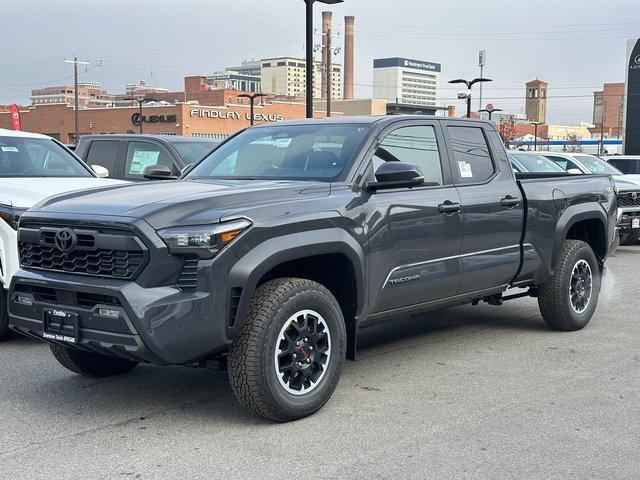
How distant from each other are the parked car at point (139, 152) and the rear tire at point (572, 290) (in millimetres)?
5087

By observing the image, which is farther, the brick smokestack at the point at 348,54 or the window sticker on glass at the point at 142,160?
the brick smokestack at the point at 348,54

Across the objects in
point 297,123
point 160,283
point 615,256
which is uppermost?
point 297,123

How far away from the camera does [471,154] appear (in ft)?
22.2

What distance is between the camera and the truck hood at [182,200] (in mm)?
4680

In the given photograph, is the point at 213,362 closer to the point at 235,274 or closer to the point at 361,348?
the point at 235,274

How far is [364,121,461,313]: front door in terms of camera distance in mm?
5605

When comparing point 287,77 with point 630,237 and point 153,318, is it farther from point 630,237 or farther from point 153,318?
point 153,318

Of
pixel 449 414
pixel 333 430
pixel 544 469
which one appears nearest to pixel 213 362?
pixel 333 430

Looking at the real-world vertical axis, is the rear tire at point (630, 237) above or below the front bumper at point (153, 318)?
below

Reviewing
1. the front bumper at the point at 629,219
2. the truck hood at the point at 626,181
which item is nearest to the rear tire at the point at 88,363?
the front bumper at the point at 629,219

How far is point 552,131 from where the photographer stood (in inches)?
5748

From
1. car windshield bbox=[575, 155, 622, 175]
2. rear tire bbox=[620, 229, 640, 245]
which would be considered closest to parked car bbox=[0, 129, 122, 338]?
rear tire bbox=[620, 229, 640, 245]

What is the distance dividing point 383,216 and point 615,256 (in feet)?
32.2

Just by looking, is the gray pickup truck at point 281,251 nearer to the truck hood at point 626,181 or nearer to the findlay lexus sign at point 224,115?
the truck hood at point 626,181
